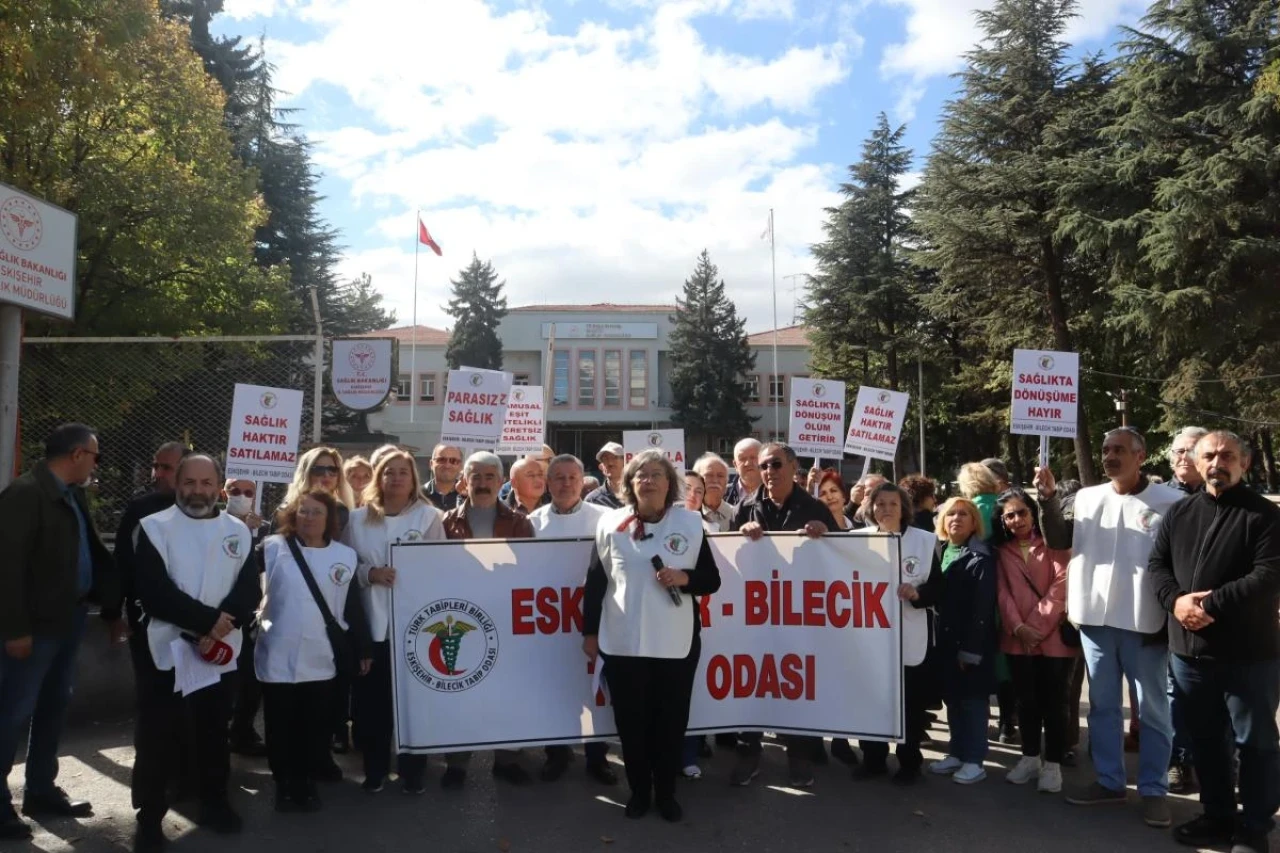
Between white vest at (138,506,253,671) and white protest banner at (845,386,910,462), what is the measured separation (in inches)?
328

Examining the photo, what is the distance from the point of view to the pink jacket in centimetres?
593

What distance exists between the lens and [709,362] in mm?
59125

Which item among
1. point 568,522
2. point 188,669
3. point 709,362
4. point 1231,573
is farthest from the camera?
point 709,362

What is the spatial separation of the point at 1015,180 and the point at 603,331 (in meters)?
33.8

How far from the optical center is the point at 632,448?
13.1 m

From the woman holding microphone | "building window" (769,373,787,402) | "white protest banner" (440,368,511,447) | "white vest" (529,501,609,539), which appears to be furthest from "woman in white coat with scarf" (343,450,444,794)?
"building window" (769,373,787,402)

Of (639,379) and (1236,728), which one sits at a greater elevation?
(639,379)

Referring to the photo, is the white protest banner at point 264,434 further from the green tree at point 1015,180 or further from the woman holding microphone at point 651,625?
the green tree at point 1015,180

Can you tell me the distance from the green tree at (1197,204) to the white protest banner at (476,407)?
22.6 meters

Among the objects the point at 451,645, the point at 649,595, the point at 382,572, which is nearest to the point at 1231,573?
the point at 649,595

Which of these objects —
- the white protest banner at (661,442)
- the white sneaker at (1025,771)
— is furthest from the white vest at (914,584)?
the white protest banner at (661,442)

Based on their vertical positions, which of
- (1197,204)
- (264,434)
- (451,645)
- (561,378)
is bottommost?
(451,645)

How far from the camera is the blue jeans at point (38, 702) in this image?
16.8 feet

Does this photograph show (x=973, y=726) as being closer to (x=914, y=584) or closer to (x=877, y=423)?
(x=914, y=584)
